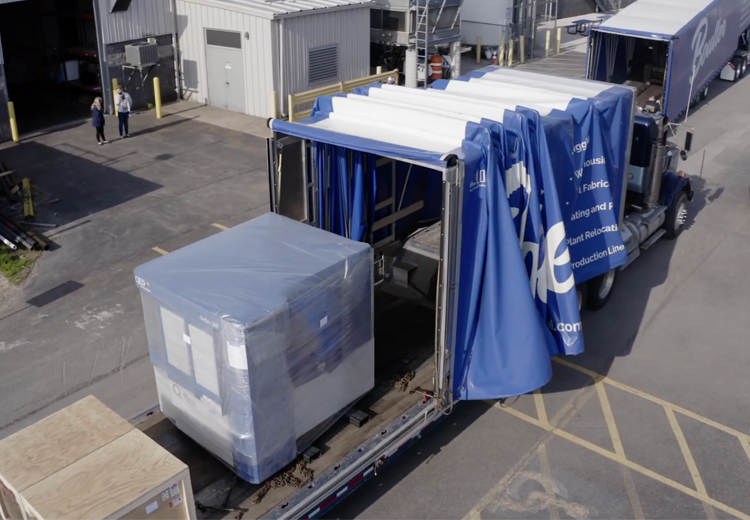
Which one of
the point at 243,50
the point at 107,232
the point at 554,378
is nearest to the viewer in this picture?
the point at 554,378

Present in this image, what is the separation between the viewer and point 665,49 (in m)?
23.5

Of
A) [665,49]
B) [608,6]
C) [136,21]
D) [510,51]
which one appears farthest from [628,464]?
[608,6]

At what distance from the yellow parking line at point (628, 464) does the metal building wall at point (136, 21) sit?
17.4 metres

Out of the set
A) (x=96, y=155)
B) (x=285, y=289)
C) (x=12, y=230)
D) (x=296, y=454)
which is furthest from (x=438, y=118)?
(x=96, y=155)

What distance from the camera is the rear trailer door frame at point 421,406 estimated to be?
719 cm

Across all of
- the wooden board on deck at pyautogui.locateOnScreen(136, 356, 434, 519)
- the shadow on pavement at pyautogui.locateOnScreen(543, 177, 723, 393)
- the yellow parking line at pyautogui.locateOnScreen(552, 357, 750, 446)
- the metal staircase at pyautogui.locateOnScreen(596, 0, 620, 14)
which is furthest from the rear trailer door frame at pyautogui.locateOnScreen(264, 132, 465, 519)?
the metal staircase at pyautogui.locateOnScreen(596, 0, 620, 14)

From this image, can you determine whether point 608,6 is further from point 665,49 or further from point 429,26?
point 665,49

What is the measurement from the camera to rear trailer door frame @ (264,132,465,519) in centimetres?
719

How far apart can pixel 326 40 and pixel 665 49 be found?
395 inches

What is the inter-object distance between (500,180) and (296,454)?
11.2 ft

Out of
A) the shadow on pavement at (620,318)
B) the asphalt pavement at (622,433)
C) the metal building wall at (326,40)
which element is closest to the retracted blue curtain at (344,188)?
the asphalt pavement at (622,433)

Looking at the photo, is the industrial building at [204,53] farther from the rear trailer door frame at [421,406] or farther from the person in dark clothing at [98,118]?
the rear trailer door frame at [421,406]

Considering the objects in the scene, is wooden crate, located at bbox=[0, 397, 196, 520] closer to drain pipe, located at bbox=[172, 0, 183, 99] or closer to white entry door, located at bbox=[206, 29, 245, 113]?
white entry door, located at bbox=[206, 29, 245, 113]

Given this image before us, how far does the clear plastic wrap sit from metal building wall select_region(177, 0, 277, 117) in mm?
15159
